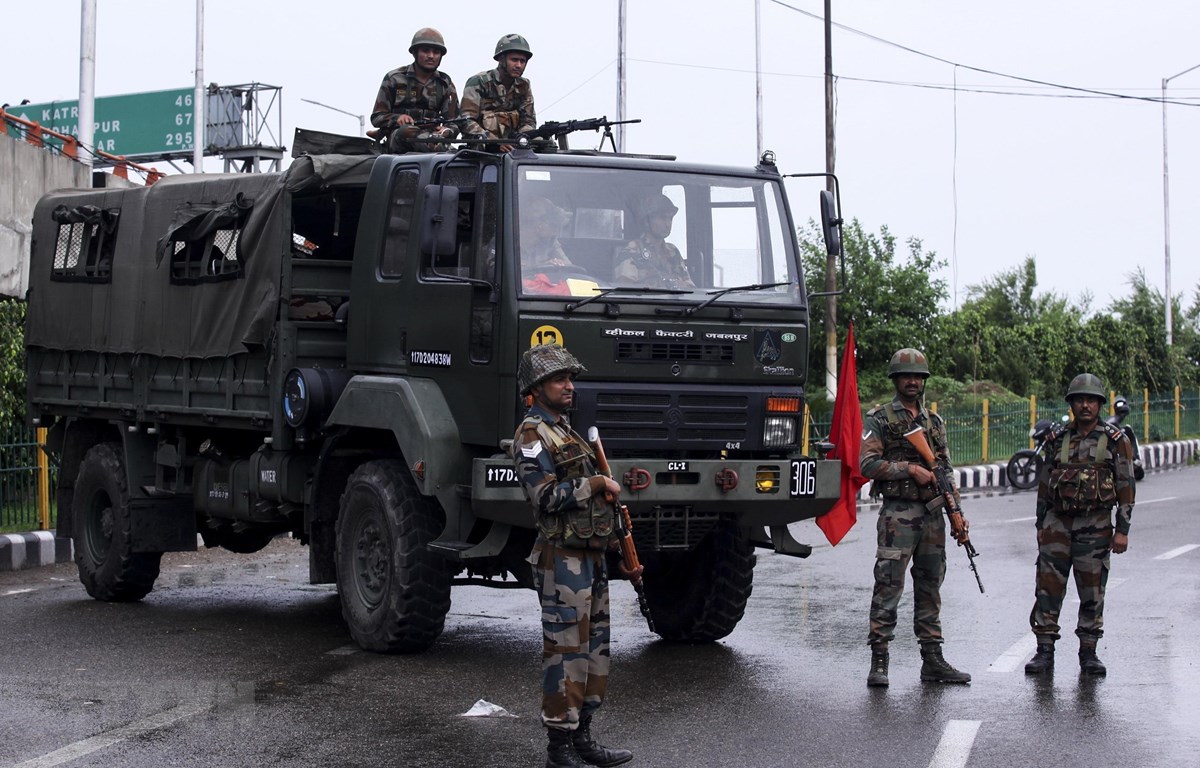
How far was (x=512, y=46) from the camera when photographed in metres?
10.9

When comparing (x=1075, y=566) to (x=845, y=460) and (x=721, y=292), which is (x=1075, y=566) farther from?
(x=721, y=292)

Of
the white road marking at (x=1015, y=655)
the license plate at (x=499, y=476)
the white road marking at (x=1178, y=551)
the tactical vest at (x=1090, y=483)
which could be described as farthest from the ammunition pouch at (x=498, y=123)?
the white road marking at (x=1178, y=551)

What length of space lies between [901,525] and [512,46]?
4.12 metres

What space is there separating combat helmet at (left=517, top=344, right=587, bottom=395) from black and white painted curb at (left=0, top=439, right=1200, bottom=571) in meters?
8.36

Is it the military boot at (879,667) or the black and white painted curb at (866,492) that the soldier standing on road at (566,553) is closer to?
the military boot at (879,667)

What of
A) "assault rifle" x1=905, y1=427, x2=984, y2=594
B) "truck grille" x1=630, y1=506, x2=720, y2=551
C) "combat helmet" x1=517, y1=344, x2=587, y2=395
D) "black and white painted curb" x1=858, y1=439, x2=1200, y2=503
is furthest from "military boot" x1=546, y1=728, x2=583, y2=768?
"black and white painted curb" x1=858, y1=439, x2=1200, y2=503

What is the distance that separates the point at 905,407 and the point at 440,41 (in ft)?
14.2

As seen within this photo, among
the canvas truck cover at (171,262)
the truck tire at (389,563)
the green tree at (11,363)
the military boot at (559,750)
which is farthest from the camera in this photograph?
the green tree at (11,363)

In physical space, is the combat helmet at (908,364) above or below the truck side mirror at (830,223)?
below

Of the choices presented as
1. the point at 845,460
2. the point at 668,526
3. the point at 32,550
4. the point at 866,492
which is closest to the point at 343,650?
the point at 668,526

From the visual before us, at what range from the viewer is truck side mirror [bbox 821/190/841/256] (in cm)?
962

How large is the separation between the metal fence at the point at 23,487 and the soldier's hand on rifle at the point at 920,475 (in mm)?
9325

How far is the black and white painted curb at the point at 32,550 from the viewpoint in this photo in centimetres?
1403

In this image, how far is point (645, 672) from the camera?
9.12 meters
